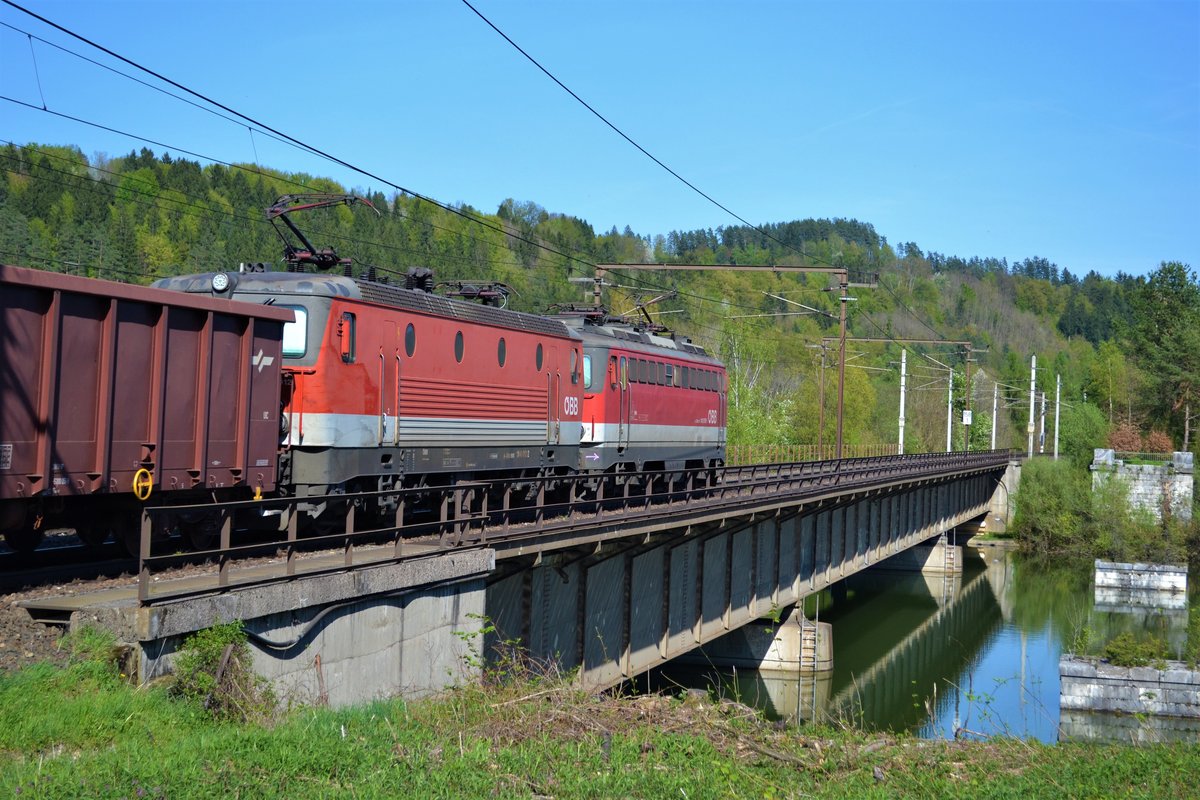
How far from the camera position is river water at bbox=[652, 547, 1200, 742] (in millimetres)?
31906

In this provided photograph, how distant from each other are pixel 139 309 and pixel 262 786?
6.45 meters

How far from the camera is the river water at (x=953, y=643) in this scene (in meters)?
31.9

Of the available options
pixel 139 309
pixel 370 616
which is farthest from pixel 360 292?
pixel 370 616

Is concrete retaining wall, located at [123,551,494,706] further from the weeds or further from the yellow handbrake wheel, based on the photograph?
the yellow handbrake wheel

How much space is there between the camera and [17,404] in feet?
36.9

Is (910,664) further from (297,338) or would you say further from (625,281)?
(625,281)

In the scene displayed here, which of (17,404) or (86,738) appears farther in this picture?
(17,404)

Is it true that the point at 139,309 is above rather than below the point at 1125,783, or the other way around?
above

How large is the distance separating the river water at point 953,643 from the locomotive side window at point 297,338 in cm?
1227

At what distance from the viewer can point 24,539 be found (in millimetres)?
13086

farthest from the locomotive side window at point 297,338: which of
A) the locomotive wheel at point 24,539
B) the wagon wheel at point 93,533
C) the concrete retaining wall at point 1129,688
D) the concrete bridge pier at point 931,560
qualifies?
the concrete bridge pier at point 931,560

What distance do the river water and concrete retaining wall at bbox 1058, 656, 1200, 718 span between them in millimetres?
992

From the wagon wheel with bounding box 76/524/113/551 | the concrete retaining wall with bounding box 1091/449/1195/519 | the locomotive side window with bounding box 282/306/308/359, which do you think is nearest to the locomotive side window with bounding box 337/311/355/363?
the locomotive side window with bounding box 282/306/308/359

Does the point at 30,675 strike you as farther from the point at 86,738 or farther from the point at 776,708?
the point at 776,708
